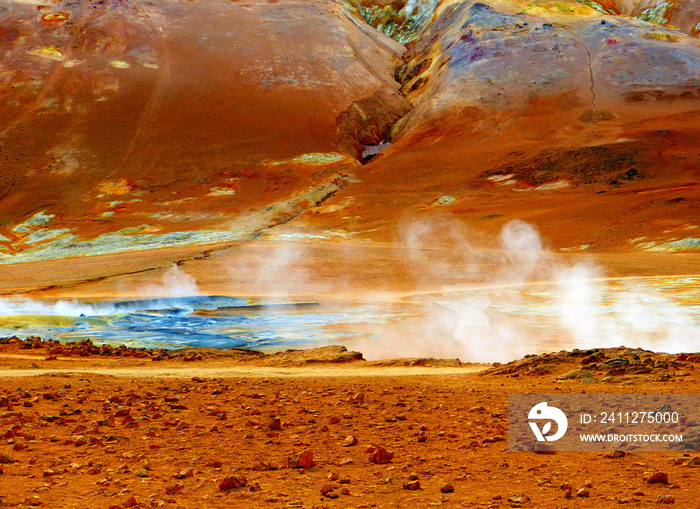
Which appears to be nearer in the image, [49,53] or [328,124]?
[328,124]

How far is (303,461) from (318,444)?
877 millimetres

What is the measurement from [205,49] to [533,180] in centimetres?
5123

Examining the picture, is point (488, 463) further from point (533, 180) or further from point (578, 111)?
point (578, 111)

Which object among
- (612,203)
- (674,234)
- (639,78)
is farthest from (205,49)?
(674,234)

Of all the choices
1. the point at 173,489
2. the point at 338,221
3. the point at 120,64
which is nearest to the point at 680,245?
the point at 338,221

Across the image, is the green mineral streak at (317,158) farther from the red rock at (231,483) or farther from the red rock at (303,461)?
the red rock at (231,483)

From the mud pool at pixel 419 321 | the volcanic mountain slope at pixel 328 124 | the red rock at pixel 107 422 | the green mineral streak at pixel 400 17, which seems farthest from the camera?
the green mineral streak at pixel 400 17

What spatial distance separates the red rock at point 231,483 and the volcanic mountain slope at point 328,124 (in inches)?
1614

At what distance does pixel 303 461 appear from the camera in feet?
19.6

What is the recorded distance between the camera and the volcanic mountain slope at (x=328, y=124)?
2224 inches

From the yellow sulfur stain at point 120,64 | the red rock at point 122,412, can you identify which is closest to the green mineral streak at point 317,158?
the yellow sulfur stain at point 120,64

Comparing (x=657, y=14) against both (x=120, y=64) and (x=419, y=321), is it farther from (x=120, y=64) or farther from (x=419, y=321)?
(x=419, y=321)

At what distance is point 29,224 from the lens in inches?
2564

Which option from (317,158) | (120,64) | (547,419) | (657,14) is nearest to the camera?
(547,419)
